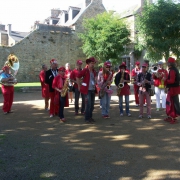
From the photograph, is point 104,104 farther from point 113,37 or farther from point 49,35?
point 49,35

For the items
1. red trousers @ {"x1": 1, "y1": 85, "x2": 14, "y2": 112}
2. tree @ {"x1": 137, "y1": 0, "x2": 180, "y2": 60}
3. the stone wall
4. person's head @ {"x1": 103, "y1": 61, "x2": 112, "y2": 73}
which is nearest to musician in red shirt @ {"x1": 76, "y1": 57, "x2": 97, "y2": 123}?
person's head @ {"x1": 103, "y1": 61, "x2": 112, "y2": 73}

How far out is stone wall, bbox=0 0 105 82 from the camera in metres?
27.4

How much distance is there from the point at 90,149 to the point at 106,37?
22704mm

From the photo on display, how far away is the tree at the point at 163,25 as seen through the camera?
22.0 metres

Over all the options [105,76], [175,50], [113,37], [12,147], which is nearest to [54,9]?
[113,37]

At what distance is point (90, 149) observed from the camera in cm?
497

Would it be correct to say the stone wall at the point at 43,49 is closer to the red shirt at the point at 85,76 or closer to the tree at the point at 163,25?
the tree at the point at 163,25

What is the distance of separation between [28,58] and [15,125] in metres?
21.5

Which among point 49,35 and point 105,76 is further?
point 49,35

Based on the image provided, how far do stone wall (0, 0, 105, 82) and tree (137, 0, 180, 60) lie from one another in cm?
987

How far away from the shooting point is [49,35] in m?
28.8

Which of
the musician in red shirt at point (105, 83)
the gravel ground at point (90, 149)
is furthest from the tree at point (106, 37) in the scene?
the gravel ground at point (90, 149)

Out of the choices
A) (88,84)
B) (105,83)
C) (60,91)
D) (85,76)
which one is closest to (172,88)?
(105,83)

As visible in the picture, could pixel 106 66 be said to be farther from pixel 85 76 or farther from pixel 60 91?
pixel 60 91
